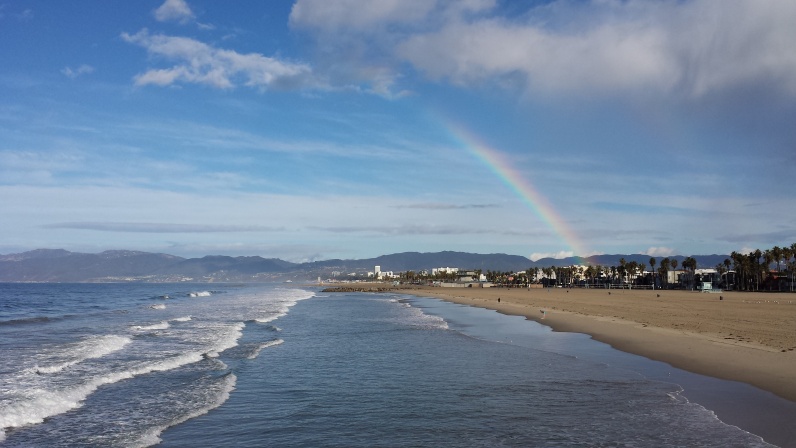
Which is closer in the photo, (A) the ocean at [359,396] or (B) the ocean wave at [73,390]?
(A) the ocean at [359,396]

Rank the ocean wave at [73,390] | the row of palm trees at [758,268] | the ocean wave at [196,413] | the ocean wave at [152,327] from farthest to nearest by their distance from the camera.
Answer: the row of palm trees at [758,268]
the ocean wave at [152,327]
the ocean wave at [73,390]
the ocean wave at [196,413]

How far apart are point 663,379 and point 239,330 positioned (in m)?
23.1

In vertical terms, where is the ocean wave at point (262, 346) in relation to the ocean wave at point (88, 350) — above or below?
above

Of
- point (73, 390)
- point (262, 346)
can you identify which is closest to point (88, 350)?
point (262, 346)

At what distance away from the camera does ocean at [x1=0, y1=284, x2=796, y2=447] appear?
10.7 metres

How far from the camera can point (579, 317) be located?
40.3 metres

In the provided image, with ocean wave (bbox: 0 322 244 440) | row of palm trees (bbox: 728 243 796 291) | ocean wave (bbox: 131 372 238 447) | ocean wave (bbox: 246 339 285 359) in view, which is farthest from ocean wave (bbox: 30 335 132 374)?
row of palm trees (bbox: 728 243 796 291)

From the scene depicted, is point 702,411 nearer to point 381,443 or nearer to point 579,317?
point 381,443

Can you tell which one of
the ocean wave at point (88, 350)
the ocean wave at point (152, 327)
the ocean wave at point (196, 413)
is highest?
the ocean wave at point (196, 413)

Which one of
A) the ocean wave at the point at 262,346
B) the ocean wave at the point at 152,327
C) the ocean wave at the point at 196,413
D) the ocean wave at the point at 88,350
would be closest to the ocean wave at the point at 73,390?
the ocean wave at the point at 88,350

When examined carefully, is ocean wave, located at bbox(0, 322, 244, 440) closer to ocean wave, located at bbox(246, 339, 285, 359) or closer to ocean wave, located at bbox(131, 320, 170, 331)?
ocean wave, located at bbox(246, 339, 285, 359)

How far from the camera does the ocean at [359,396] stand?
10.7 meters

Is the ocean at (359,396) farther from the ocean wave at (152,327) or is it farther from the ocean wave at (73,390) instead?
the ocean wave at (152,327)

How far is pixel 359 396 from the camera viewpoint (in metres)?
14.2
